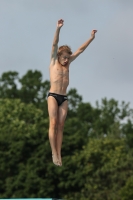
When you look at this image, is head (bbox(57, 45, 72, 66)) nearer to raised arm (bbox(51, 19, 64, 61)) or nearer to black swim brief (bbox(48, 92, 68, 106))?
raised arm (bbox(51, 19, 64, 61))

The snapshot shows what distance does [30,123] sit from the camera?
8888 cm

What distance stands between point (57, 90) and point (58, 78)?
0.27 metres

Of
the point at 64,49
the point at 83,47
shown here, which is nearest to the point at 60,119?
the point at 64,49

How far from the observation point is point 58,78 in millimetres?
21719

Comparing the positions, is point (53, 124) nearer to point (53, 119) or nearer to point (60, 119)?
point (53, 119)

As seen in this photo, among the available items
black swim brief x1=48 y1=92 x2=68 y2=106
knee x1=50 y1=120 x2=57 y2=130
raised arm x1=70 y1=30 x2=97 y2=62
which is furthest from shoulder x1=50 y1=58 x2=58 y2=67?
knee x1=50 y1=120 x2=57 y2=130

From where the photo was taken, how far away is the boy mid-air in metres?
21.7

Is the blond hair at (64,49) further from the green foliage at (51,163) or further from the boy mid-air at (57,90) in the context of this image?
the green foliage at (51,163)

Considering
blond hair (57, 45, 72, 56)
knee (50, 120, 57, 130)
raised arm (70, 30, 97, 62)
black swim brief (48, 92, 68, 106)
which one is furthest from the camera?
raised arm (70, 30, 97, 62)

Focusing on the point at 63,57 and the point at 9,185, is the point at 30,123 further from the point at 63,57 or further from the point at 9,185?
the point at 63,57

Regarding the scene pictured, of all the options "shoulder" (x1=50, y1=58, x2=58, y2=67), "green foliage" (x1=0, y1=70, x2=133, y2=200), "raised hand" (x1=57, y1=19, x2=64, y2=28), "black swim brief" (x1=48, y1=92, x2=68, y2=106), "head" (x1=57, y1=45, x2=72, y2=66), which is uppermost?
"green foliage" (x1=0, y1=70, x2=133, y2=200)

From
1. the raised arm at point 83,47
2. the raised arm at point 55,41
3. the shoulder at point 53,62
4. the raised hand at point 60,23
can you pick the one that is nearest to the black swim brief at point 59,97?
the shoulder at point 53,62

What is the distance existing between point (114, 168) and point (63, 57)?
5713 centimetres

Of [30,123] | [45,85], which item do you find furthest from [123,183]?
[45,85]
